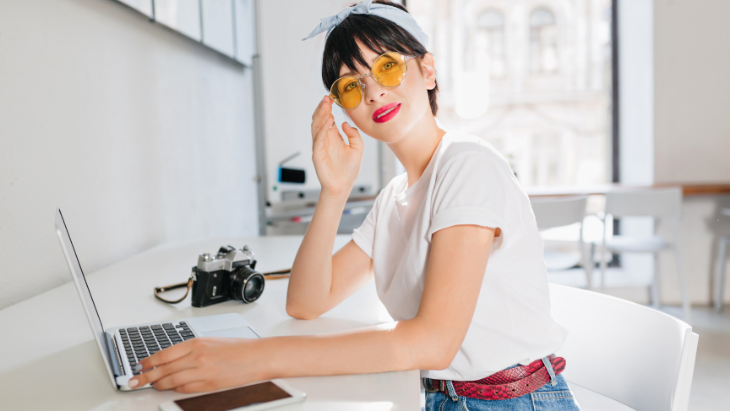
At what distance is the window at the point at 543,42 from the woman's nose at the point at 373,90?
44.7 feet

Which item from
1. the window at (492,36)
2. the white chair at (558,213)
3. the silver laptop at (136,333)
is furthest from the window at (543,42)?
the silver laptop at (136,333)

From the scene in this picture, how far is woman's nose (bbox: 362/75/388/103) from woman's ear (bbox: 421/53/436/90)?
117mm

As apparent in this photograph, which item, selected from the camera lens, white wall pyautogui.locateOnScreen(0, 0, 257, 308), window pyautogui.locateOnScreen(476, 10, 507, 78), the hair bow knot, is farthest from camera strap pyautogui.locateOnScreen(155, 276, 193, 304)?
window pyautogui.locateOnScreen(476, 10, 507, 78)

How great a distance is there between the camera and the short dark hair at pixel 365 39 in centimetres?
87

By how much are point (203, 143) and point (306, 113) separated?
0.70 metres

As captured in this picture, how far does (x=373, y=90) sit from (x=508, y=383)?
21.8 inches

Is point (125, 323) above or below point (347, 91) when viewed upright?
below

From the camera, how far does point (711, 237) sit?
359cm

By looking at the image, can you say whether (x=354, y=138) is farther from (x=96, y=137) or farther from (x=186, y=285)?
(x=96, y=137)

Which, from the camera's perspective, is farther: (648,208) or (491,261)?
(648,208)

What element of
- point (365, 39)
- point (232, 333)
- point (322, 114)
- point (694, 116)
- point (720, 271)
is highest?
point (694, 116)

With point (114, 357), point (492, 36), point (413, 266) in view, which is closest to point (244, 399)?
point (114, 357)

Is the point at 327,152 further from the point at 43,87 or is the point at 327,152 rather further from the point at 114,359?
the point at 43,87

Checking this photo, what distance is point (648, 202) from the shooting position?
2951 millimetres
